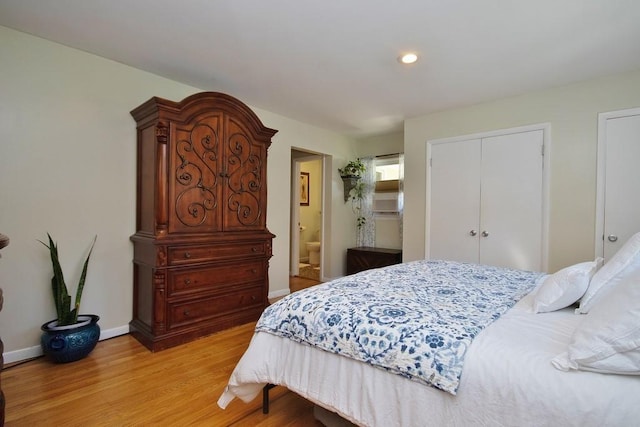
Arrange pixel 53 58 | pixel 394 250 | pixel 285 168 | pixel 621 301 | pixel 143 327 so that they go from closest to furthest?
pixel 621 301, pixel 53 58, pixel 143 327, pixel 285 168, pixel 394 250

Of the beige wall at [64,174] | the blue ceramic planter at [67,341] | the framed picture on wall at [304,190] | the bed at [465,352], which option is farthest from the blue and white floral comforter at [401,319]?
the framed picture on wall at [304,190]

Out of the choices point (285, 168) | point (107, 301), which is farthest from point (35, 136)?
point (285, 168)

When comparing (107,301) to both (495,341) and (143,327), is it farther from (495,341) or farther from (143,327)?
(495,341)

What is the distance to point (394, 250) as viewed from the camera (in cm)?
466

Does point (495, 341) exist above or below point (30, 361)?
above

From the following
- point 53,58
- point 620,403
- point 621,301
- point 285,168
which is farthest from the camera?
point 285,168

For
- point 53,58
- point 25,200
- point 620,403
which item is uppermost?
point 53,58

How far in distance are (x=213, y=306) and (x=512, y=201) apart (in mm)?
3194

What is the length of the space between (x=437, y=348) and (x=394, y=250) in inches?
143

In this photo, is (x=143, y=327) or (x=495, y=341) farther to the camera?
(x=143, y=327)

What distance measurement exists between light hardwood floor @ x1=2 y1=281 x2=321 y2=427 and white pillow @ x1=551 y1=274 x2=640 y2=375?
1253 mm

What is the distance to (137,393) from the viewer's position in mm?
1891

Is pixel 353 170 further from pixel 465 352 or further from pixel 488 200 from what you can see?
pixel 465 352

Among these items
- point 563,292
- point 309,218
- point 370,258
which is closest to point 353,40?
point 563,292
